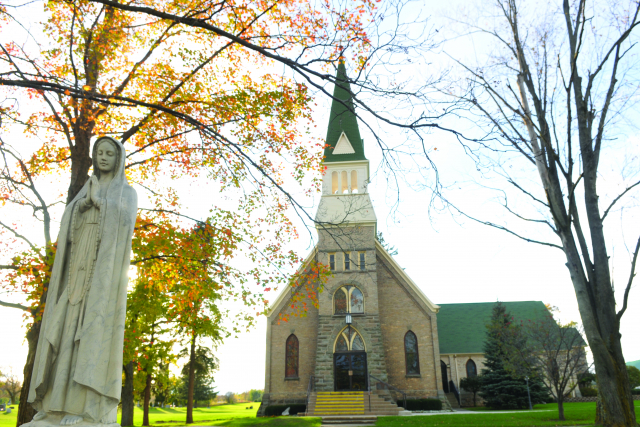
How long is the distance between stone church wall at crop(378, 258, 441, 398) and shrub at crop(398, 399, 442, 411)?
1.87ft

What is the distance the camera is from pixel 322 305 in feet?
85.3

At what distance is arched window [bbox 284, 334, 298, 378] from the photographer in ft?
84.5

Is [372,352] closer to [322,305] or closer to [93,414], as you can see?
[322,305]

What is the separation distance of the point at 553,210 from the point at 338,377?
17.3 meters

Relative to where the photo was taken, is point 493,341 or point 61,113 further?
point 493,341

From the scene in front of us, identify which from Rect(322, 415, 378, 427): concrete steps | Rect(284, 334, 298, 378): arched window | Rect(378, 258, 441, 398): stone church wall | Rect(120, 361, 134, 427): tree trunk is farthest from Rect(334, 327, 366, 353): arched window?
Rect(120, 361, 134, 427): tree trunk

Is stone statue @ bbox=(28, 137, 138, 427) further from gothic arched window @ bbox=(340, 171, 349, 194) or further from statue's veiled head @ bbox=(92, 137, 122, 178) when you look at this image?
gothic arched window @ bbox=(340, 171, 349, 194)

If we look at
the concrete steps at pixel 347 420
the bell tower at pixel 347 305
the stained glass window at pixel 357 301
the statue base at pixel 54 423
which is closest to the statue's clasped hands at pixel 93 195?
the statue base at pixel 54 423

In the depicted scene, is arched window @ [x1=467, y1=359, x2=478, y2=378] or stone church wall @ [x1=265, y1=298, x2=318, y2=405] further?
arched window @ [x1=467, y1=359, x2=478, y2=378]

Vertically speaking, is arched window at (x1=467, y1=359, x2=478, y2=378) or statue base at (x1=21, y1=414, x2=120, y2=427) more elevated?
statue base at (x1=21, y1=414, x2=120, y2=427)

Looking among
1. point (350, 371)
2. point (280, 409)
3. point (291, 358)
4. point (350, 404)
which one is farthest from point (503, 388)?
point (280, 409)

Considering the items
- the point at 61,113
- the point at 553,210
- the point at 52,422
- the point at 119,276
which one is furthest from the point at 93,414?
the point at 553,210

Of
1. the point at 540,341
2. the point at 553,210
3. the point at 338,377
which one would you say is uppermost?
the point at 553,210

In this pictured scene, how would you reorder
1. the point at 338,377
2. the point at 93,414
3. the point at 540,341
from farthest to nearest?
→ the point at 338,377 → the point at 540,341 → the point at 93,414
